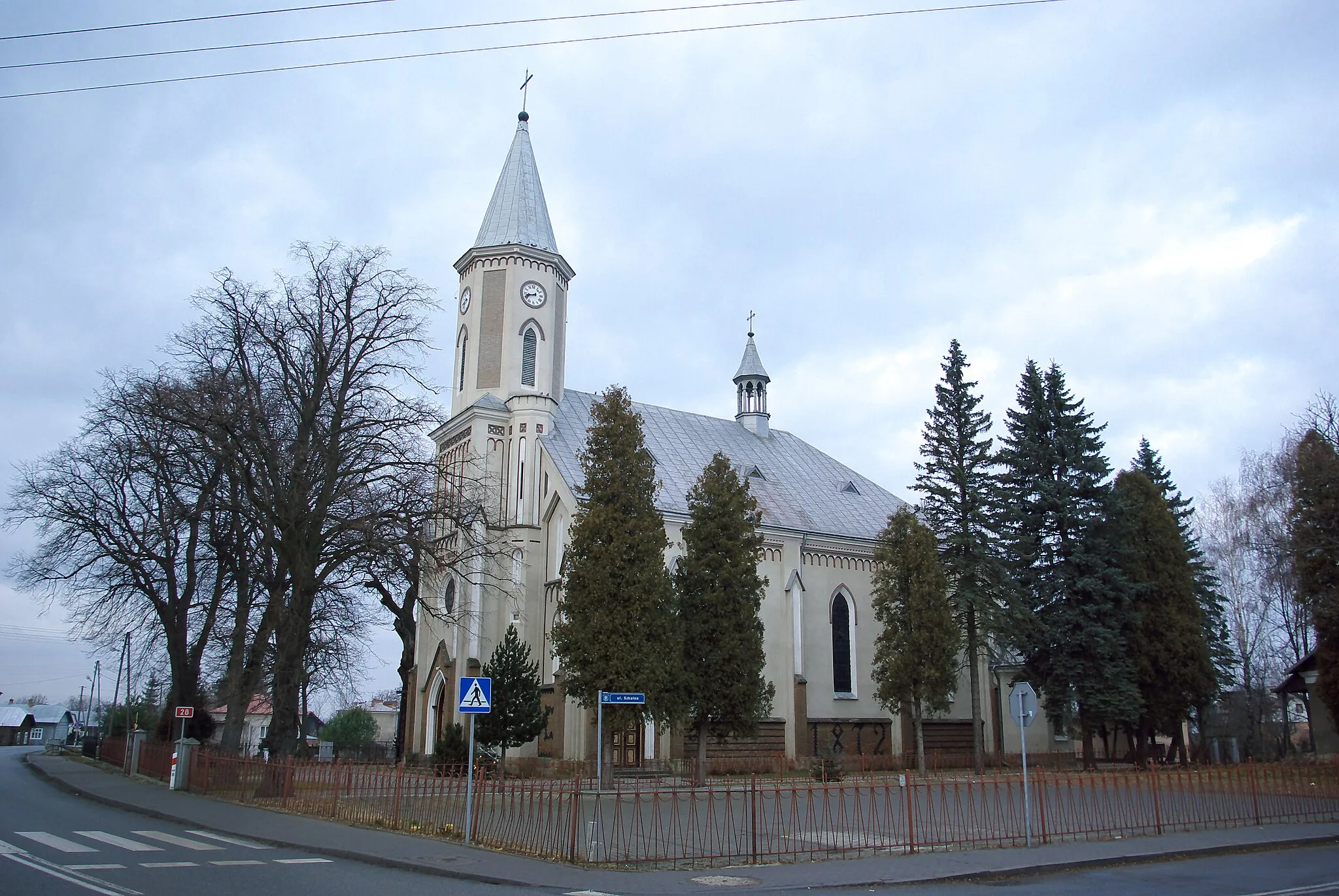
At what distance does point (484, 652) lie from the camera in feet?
106

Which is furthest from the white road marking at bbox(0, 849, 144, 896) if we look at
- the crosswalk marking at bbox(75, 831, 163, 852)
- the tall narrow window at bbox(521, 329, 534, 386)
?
the tall narrow window at bbox(521, 329, 534, 386)

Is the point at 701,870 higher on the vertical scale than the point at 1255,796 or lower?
lower

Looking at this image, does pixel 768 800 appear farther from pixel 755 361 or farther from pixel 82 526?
pixel 755 361

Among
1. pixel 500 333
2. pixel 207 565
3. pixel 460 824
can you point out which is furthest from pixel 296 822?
pixel 500 333

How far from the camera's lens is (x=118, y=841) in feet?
47.1

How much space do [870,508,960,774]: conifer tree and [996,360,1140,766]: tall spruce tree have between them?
11.2 feet

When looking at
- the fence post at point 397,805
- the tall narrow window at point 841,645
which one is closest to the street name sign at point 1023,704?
the fence post at point 397,805

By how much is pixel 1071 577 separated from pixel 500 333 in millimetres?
22606

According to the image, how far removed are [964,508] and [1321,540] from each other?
10.9m

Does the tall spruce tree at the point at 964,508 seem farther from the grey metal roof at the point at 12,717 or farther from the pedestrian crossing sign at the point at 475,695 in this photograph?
the grey metal roof at the point at 12,717

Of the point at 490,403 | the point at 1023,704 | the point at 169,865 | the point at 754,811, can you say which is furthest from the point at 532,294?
the point at 169,865

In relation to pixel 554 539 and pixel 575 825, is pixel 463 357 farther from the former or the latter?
pixel 575 825

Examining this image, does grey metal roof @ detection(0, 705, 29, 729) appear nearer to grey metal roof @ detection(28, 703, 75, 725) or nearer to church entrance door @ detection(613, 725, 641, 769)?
grey metal roof @ detection(28, 703, 75, 725)

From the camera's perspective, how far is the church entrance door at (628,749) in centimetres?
3088
